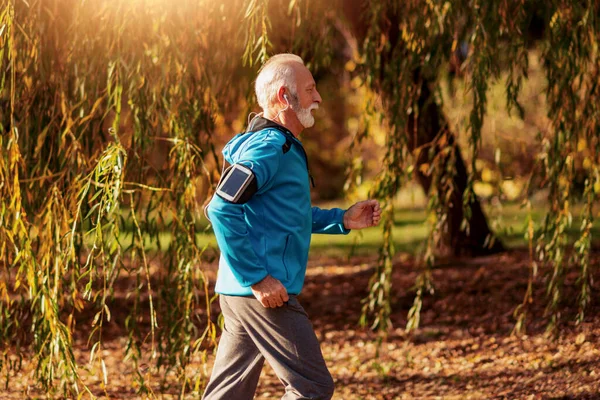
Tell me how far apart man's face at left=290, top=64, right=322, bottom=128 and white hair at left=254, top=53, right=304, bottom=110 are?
0.05 ft

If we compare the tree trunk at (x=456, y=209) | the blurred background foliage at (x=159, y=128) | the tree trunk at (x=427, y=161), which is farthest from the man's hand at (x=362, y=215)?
the tree trunk at (x=456, y=209)

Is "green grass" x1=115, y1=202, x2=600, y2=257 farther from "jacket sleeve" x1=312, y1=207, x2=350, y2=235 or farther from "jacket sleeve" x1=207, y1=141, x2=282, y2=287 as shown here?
"jacket sleeve" x1=207, y1=141, x2=282, y2=287

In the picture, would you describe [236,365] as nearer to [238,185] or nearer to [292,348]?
[292,348]

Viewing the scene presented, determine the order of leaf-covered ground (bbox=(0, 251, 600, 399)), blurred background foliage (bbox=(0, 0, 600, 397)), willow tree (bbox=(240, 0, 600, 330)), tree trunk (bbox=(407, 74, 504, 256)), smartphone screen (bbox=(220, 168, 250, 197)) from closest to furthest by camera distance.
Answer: smartphone screen (bbox=(220, 168, 250, 197)) → blurred background foliage (bbox=(0, 0, 600, 397)) → willow tree (bbox=(240, 0, 600, 330)) → leaf-covered ground (bbox=(0, 251, 600, 399)) → tree trunk (bbox=(407, 74, 504, 256))

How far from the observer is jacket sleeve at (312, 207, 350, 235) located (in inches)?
118

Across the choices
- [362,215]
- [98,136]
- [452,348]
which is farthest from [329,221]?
[452,348]

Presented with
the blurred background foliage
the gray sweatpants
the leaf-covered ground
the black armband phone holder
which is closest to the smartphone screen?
the black armband phone holder

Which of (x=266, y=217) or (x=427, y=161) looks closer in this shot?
(x=266, y=217)

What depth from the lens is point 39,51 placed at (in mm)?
3918

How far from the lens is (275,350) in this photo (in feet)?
9.05

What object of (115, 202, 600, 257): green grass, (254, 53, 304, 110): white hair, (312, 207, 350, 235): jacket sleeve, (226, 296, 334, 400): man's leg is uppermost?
(254, 53, 304, 110): white hair

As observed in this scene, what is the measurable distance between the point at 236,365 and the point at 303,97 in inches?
36.3

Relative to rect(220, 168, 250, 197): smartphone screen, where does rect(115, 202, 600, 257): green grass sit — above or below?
below

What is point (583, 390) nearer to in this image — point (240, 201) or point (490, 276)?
point (240, 201)
